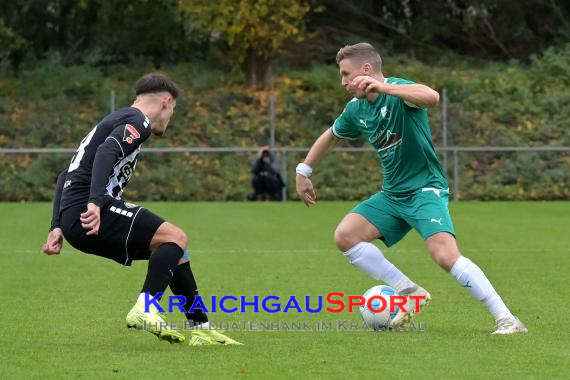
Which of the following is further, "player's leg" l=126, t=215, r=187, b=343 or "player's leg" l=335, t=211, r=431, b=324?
"player's leg" l=335, t=211, r=431, b=324

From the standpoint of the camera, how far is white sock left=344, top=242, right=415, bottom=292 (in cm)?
843

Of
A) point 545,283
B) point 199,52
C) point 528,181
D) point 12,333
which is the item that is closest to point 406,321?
point 12,333

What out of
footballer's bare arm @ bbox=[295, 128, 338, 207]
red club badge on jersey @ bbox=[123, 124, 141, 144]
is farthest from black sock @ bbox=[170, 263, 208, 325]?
footballer's bare arm @ bbox=[295, 128, 338, 207]

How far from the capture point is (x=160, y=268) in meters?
7.35

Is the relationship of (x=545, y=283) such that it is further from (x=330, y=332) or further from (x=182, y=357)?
(x=182, y=357)

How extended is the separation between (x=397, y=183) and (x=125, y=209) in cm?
189

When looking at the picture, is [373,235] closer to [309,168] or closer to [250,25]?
[309,168]

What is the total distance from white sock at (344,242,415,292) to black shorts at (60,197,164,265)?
1.56 metres

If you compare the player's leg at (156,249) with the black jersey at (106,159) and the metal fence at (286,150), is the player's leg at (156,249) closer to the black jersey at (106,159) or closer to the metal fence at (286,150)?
the black jersey at (106,159)

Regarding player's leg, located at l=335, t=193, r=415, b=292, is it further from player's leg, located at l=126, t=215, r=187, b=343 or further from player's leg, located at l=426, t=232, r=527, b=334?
player's leg, located at l=126, t=215, r=187, b=343

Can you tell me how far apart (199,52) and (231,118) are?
15.9 ft

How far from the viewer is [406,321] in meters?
8.34

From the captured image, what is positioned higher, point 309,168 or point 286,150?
point 309,168

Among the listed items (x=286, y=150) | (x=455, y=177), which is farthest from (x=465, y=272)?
(x=455, y=177)
